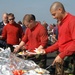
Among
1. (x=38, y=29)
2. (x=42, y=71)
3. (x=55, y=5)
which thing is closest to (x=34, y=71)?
(x=42, y=71)

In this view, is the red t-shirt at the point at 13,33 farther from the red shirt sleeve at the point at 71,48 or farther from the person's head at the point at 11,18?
the red shirt sleeve at the point at 71,48

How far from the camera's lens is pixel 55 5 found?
592 centimetres

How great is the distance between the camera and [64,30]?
6.00 metres

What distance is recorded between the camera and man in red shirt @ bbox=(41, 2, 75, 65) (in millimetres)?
5734

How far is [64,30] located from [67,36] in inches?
4.3

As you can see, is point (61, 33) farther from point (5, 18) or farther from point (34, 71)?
point (5, 18)

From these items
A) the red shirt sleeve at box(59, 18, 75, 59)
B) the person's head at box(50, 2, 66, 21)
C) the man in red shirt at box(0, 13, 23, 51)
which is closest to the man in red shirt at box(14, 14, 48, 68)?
the man in red shirt at box(0, 13, 23, 51)

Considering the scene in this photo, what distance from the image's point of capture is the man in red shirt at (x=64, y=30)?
5734 millimetres

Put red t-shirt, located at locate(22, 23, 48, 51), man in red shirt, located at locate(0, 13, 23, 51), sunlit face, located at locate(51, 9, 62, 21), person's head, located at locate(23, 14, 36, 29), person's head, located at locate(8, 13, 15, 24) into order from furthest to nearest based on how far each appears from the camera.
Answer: man in red shirt, located at locate(0, 13, 23, 51) < person's head, located at locate(8, 13, 15, 24) < red t-shirt, located at locate(22, 23, 48, 51) < person's head, located at locate(23, 14, 36, 29) < sunlit face, located at locate(51, 9, 62, 21)

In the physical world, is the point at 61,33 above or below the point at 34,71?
above

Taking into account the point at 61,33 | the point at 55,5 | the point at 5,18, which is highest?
the point at 5,18

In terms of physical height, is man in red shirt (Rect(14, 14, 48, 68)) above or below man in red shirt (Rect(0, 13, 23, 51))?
below

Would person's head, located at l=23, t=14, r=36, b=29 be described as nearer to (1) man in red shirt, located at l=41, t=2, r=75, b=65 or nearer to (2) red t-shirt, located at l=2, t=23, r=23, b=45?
(1) man in red shirt, located at l=41, t=2, r=75, b=65

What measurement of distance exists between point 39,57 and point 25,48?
0.79 metres
